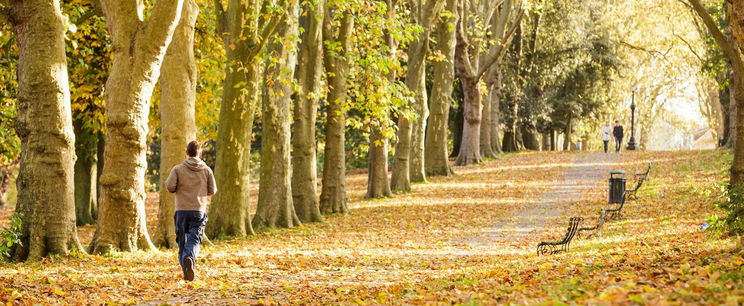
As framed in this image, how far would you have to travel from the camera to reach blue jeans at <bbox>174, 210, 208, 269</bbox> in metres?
10.4

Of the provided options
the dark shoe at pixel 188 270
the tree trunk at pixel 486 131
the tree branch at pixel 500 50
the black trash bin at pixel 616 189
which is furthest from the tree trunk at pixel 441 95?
the dark shoe at pixel 188 270

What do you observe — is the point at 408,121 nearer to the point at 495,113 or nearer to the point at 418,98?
the point at 418,98

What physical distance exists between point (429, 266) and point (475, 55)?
23909 mm

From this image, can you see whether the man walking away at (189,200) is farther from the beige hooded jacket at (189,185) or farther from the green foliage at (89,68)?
the green foliage at (89,68)

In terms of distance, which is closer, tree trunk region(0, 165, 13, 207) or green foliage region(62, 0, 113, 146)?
green foliage region(62, 0, 113, 146)

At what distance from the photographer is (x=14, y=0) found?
11.8 m

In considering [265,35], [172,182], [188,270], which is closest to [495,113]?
[265,35]

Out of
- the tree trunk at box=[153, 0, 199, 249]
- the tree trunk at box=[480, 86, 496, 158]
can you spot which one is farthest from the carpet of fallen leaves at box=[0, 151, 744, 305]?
the tree trunk at box=[480, 86, 496, 158]

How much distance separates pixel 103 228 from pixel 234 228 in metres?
4.63

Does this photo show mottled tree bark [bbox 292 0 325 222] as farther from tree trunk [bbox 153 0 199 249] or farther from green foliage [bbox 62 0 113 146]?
tree trunk [bbox 153 0 199 249]

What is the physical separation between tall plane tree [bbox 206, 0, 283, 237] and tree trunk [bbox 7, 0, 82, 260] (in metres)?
4.73

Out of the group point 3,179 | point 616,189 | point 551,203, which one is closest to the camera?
point 616,189

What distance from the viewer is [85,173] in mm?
23453

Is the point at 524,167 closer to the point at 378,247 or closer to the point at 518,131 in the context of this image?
the point at 518,131
